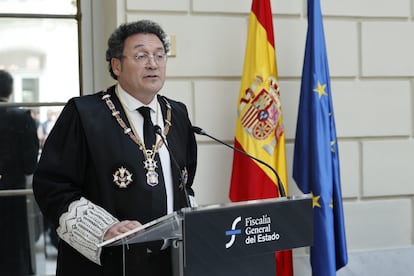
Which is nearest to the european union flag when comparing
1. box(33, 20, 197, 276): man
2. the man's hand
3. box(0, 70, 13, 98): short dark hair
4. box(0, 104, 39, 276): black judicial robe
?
box(33, 20, 197, 276): man

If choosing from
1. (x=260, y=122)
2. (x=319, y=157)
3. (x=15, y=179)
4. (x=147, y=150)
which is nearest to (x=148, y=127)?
(x=147, y=150)

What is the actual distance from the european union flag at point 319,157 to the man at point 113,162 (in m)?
1.22

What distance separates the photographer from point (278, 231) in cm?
193

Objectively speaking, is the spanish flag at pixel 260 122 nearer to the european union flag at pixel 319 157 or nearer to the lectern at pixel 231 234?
the european union flag at pixel 319 157

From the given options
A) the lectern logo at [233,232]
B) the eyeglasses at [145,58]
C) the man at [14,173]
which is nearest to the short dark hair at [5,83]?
the man at [14,173]

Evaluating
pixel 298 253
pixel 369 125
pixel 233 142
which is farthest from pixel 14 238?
pixel 369 125

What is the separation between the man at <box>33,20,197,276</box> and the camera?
2211 millimetres

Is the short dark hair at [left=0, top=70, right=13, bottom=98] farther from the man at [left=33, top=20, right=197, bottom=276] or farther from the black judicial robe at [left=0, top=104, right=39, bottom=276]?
the man at [left=33, top=20, right=197, bottom=276]

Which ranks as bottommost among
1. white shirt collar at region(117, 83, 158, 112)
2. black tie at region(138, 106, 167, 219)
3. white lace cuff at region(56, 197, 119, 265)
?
white lace cuff at region(56, 197, 119, 265)

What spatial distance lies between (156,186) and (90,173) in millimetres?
224

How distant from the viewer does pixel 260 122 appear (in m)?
3.61

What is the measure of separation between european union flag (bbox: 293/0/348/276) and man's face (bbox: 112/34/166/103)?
136cm

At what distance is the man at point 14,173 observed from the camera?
12.6 ft

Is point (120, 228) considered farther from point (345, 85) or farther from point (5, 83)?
point (345, 85)
